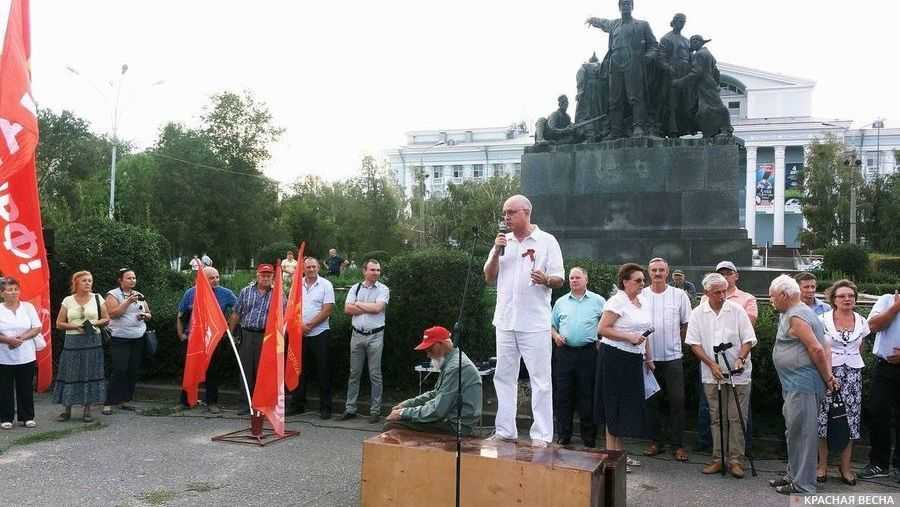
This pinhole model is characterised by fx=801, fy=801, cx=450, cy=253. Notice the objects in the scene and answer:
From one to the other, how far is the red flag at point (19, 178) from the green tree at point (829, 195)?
46512mm

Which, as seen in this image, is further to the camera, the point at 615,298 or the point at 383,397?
the point at 383,397

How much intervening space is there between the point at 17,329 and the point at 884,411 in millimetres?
9018

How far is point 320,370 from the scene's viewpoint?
974 cm

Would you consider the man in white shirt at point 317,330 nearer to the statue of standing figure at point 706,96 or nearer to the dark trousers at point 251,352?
the dark trousers at point 251,352

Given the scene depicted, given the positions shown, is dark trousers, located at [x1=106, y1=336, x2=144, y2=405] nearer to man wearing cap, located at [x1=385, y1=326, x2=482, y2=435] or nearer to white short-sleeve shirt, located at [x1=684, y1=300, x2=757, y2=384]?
man wearing cap, located at [x1=385, y1=326, x2=482, y2=435]

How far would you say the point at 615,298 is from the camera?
23.7ft

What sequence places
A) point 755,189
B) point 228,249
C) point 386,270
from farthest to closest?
point 755,189 < point 228,249 < point 386,270

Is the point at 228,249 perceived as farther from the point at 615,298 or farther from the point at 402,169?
the point at 402,169

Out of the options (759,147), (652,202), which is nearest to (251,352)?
(652,202)

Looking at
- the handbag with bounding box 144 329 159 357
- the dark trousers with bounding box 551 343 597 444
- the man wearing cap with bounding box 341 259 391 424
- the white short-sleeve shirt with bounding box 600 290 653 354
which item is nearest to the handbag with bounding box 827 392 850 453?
the white short-sleeve shirt with bounding box 600 290 653 354

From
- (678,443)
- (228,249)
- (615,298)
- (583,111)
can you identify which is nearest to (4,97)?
(615,298)

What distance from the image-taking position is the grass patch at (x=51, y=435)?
826 cm

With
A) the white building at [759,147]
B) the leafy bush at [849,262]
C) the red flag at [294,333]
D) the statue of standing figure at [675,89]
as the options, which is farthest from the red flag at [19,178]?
the white building at [759,147]

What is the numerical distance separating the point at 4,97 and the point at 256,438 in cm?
522
